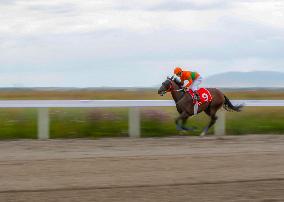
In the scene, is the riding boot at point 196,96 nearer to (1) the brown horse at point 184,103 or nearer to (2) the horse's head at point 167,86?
(1) the brown horse at point 184,103

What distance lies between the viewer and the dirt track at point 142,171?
798cm

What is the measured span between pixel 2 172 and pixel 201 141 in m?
6.22

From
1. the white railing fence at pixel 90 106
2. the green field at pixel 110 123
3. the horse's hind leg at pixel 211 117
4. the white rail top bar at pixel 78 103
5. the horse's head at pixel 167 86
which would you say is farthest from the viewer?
the horse's hind leg at pixel 211 117

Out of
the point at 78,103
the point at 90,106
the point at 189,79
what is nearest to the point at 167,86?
the point at 189,79

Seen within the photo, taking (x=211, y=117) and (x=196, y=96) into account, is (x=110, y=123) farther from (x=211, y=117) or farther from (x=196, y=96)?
(x=211, y=117)

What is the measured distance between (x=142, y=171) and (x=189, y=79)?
22.5 ft

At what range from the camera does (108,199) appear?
7.64m

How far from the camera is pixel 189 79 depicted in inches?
644

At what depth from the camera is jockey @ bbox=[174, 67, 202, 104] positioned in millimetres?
16328

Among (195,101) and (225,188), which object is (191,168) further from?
(195,101)

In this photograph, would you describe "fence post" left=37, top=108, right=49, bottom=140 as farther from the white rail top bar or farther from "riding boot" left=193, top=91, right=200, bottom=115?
"riding boot" left=193, top=91, right=200, bottom=115

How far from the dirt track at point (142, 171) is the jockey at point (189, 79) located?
220cm

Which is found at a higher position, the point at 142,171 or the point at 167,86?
the point at 167,86

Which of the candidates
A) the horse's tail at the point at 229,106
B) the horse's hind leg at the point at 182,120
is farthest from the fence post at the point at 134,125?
the horse's tail at the point at 229,106
